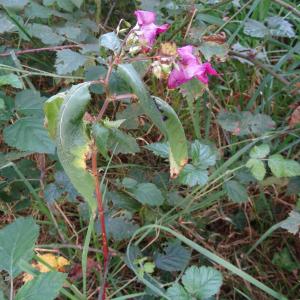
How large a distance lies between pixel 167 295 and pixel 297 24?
976mm

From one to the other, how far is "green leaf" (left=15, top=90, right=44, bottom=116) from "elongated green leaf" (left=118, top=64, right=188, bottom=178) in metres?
0.36

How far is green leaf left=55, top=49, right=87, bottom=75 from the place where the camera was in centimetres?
116

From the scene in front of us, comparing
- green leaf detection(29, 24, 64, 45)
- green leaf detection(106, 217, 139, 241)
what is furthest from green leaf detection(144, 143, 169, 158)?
green leaf detection(29, 24, 64, 45)

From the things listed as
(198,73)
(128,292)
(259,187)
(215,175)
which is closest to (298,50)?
(259,187)

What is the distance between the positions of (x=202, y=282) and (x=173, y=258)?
6.4 inches

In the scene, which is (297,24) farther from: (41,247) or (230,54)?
(41,247)

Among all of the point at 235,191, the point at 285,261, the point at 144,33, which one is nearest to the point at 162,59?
the point at 144,33

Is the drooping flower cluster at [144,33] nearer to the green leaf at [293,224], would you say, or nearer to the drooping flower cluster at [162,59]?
the drooping flower cluster at [162,59]

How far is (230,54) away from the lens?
134 centimetres

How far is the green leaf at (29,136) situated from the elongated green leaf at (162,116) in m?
0.31

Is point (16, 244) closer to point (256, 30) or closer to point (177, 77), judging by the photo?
point (177, 77)

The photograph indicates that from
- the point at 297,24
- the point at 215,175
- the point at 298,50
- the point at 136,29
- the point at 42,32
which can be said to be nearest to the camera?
the point at 136,29

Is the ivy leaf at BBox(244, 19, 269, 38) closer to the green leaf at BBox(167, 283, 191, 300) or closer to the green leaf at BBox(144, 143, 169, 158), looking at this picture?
the green leaf at BBox(144, 143, 169, 158)

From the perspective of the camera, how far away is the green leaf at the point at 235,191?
1.16 m
